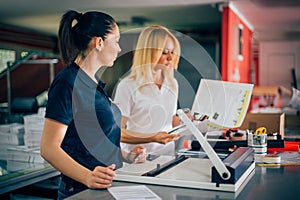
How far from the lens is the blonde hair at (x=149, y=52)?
2.38 meters

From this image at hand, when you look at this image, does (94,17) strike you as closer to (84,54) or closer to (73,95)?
(84,54)

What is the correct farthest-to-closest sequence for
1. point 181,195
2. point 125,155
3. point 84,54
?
1. point 125,155
2. point 84,54
3. point 181,195

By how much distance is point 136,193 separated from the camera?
1.31 m

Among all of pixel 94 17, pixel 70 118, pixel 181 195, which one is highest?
pixel 94 17

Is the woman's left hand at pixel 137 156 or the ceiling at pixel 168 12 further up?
the ceiling at pixel 168 12

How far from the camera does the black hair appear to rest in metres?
1.66

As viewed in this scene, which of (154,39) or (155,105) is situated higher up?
(154,39)

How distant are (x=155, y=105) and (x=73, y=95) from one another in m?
1.06

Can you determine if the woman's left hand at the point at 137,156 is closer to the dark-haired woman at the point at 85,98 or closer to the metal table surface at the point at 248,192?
the dark-haired woman at the point at 85,98

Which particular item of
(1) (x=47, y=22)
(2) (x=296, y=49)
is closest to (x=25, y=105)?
(1) (x=47, y=22)

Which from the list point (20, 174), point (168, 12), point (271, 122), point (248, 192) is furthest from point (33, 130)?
point (168, 12)

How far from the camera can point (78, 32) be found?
1.68 m

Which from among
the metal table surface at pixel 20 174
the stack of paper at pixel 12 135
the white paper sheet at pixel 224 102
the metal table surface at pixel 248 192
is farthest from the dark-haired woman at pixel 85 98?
the stack of paper at pixel 12 135

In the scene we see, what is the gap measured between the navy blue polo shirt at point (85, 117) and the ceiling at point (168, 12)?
4745 mm
